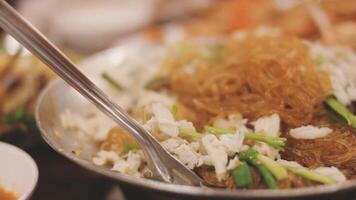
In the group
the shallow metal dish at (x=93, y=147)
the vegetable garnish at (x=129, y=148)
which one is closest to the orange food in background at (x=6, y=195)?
the shallow metal dish at (x=93, y=147)

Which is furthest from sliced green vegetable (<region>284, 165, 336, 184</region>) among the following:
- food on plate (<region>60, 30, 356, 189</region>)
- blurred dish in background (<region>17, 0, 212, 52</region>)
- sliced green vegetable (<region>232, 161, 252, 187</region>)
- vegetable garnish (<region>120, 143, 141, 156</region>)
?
blurred dish in background (<region>17, 0, 212, 52</region>)

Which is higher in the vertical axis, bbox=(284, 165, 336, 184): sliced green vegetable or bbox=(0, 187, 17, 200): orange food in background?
bbox=(284, 165, 336, 184): sliced green vegetable

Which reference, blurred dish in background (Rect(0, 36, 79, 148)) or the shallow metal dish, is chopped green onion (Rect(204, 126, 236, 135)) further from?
blurred dish in background (Rect(0, 36, 79, 148))

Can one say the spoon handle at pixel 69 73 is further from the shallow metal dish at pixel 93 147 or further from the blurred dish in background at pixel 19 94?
the blurred dish in background at pixel 19 94

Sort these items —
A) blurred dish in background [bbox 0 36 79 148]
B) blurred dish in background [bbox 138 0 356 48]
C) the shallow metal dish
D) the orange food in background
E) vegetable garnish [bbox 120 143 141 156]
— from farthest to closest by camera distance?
blurred dish in background [bbox 138 0 356 48]
blurred dish in background [bbox 0 36 79 148]
vegetable garnish [bbox 120 143 141 156]
the orange food in background
the shallow metal dish

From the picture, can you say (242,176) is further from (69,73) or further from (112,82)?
(112,82)

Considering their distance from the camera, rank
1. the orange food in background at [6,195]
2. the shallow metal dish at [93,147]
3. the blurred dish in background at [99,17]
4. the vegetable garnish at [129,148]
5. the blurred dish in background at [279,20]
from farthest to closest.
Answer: the blurred dish in background at [99,17], the blurred dish in background at [279,20], the vegetable garnish at [129,148], the orange food in background at [6,195], the shallow metal dish at [93,147]

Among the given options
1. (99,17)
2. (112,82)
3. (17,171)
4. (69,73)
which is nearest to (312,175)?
(69,73)
